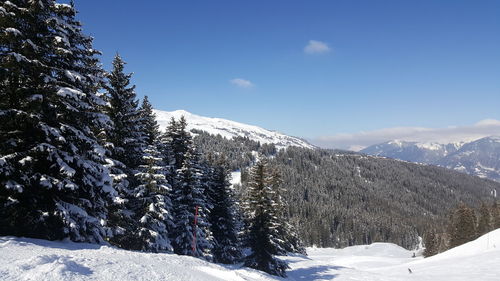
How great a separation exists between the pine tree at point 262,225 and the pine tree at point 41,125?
59.4ft

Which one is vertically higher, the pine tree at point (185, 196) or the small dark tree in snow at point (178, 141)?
the small dark tree in snow at point (178, 141)

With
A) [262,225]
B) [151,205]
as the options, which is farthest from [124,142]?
[262,225]

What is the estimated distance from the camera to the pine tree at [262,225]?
3008 cm

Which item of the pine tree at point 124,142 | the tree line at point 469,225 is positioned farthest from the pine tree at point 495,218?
the pine tree at point 124,142

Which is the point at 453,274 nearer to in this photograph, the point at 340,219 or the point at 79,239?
the point at 79,239

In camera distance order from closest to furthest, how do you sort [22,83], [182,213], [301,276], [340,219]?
[22,83]
[182,213]
[301,276]
[340,219]

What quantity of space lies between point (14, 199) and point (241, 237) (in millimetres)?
23093

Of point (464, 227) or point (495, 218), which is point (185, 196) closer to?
point (464, 227)

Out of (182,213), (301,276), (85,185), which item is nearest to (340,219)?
(301,276)

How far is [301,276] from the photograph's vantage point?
3391 centimetres

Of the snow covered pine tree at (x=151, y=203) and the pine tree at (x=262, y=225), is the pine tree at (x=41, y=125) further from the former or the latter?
the pine tree at (x=262, y=225)

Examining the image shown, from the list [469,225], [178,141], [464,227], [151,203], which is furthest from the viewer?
[464,227]

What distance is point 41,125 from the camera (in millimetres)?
12305

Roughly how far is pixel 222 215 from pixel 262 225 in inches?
238
